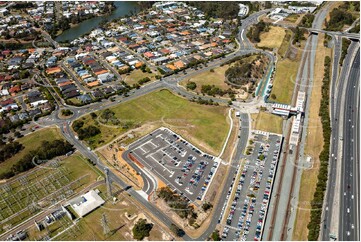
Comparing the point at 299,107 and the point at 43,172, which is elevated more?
the point at 299,107

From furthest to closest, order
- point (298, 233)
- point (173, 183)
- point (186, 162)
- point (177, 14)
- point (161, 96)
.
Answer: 1. point (177, 14)
2. point (161, 96)
3. point (186, 162)
4. point (173, 183)
5. point (298, 233)

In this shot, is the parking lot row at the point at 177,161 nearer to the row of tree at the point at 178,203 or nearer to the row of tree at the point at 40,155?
the row of tree at the point at 178,203

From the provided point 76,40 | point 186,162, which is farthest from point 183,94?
point 76,40

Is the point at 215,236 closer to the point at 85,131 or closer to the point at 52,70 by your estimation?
the point at 85,131

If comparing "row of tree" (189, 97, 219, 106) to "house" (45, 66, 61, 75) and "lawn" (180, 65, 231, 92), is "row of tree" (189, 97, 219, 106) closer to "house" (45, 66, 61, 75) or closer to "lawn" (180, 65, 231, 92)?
"lawn" (180, 65, 231, 92)

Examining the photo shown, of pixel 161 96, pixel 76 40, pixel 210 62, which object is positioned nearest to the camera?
pixel 161 96

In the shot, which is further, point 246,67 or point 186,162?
point 246,67

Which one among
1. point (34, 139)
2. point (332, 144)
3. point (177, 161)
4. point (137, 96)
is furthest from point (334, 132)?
point (34, 139)

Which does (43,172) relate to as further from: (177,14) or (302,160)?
(177,14)
